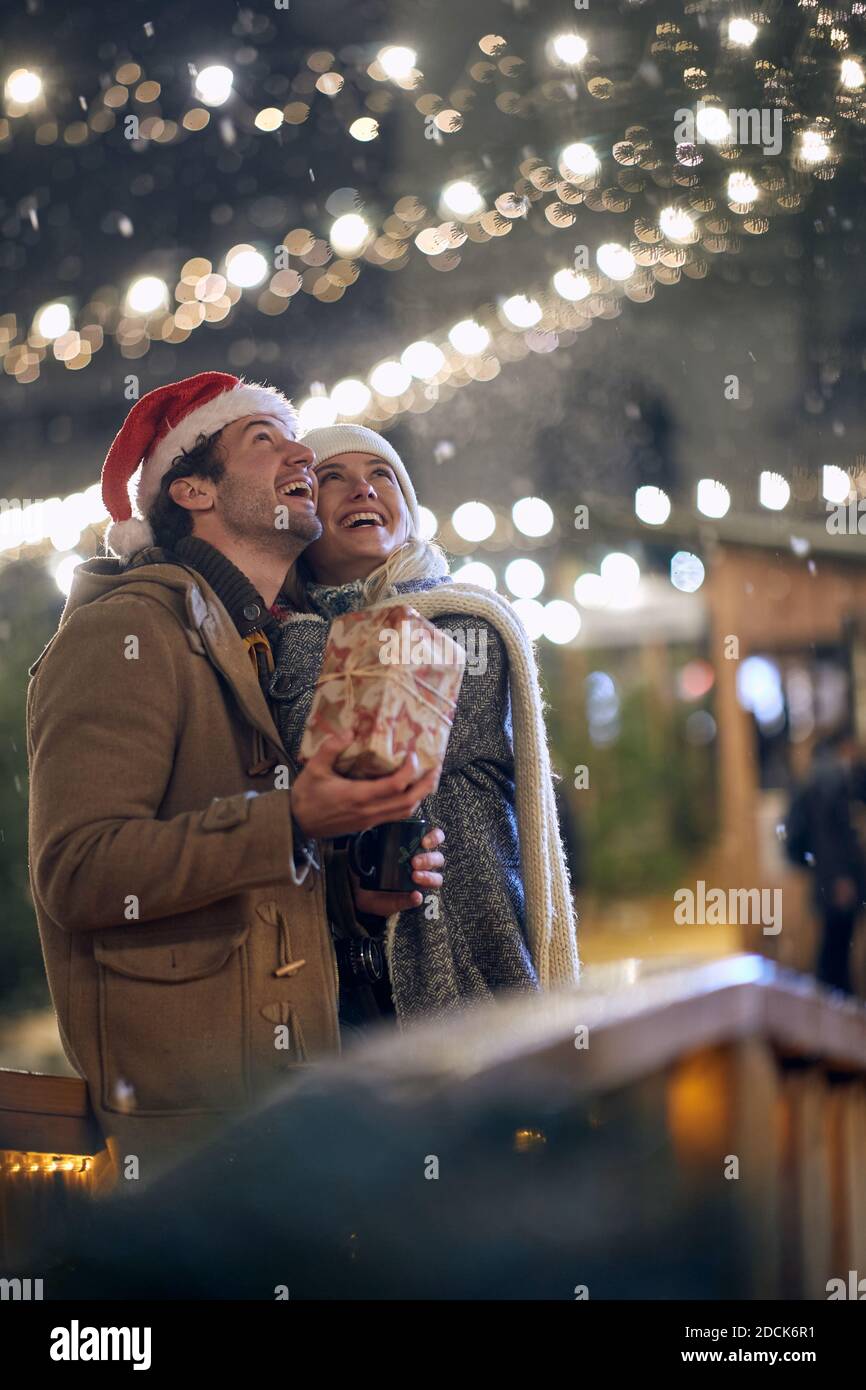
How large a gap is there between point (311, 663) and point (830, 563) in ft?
13.5

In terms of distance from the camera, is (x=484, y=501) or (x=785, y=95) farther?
(x=484, y=501)

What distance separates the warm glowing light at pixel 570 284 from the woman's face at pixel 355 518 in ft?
4.76

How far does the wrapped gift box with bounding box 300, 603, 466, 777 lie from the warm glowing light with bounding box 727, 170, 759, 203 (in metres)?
1.73

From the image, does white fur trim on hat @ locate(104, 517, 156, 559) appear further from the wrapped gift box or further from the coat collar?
the wrapped gift box

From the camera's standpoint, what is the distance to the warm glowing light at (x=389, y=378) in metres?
2.89

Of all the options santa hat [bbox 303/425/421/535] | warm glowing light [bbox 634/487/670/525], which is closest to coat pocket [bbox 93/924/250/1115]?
santa hat [bbox 303/425/421/535]

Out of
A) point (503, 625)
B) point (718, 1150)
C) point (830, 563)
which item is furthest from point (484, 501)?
point (718, 1150)

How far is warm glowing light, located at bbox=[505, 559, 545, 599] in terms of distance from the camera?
4703 mm

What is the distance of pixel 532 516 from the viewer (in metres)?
4.69

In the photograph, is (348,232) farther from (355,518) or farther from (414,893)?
(414,893)

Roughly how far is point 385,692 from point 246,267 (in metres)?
1.81

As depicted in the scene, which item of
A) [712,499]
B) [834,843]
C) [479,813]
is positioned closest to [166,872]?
[479,813]
